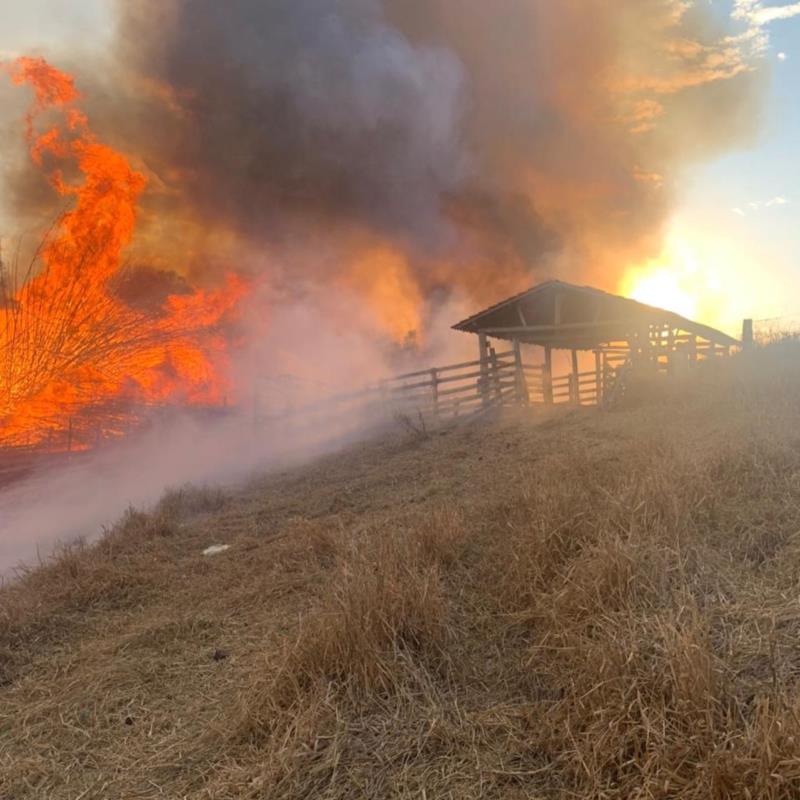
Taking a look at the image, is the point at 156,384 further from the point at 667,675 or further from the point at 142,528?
the point at 667,675

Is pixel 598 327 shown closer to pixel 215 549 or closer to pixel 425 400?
pixel 425 400

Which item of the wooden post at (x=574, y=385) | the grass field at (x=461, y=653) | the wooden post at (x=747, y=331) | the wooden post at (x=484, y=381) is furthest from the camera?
the wooden post at (x=574, y=385)

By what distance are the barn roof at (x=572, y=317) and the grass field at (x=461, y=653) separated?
10.2 meters

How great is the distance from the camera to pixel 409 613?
364 centimetres


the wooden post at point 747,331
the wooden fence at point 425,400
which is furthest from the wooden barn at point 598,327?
the wooden post at point 747,331

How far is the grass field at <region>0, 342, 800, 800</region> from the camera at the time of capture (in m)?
2.51

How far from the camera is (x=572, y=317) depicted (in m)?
19.5

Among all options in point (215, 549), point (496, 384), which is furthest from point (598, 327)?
point (215, 549)

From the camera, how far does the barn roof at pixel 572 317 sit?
16078 mm

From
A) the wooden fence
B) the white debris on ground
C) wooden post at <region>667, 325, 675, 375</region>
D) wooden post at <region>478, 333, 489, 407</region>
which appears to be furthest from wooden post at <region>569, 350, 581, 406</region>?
the white debris on ground

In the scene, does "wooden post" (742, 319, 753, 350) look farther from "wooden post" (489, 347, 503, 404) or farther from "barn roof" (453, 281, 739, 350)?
"wooden post" (489, 347, 503, 404)

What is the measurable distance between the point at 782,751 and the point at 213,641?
3755 millimetres

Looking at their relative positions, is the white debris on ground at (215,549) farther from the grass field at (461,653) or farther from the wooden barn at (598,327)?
the wooden barn at (598,327)

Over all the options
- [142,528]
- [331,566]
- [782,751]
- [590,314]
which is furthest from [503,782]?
[590,314]
